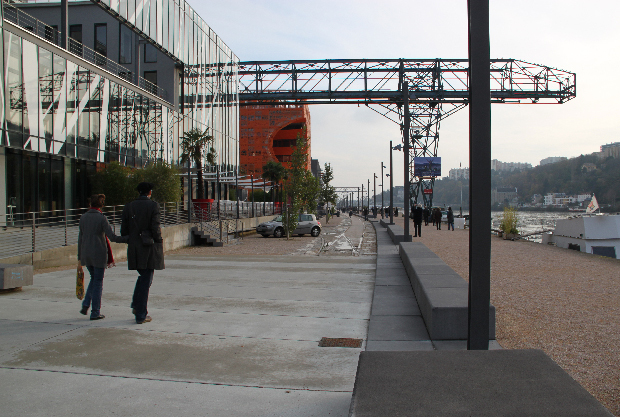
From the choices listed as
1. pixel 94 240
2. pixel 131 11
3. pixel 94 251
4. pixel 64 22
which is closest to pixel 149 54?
pixel 131 11

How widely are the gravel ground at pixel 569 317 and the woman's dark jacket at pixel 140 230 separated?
179 inches

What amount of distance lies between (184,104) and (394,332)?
114 feet

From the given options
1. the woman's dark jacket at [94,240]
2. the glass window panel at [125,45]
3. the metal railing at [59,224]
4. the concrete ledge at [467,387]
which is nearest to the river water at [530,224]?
the metal railing at [59,224]

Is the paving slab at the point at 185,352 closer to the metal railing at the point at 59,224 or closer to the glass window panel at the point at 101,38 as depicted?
the metal railing at the point at 59,224

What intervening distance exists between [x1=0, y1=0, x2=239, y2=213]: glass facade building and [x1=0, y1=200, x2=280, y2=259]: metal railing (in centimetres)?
171

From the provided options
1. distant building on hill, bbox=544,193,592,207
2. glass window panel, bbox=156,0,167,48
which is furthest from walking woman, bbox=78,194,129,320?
distant building on hill, bbox=544,193,592,207

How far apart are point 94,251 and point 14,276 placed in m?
2.97

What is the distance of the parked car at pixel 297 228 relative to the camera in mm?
30609

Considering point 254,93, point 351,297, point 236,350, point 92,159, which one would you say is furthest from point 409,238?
point 254,93

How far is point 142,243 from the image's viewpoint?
658 cm

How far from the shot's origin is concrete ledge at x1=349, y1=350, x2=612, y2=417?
2873 mm

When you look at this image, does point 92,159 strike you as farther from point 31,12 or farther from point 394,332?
point 394,332

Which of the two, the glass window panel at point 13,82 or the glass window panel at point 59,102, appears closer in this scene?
the glass window panel at point 13,82

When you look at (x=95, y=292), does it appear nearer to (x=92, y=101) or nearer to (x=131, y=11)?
(x=92, y=101)
